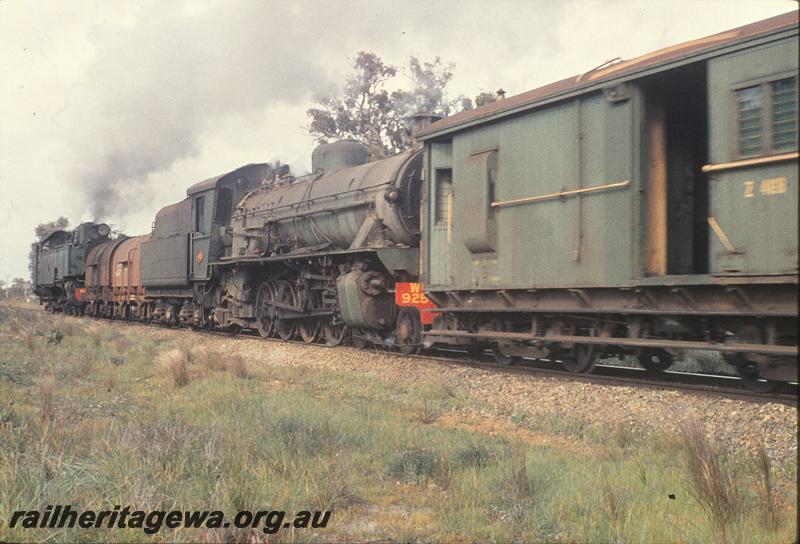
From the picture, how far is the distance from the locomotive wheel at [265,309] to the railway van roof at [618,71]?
746cm

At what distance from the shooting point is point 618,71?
7.41 m

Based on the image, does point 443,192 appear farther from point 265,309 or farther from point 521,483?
point 265,309

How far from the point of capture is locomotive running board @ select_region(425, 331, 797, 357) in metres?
6.09

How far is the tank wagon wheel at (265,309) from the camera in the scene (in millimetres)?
16141

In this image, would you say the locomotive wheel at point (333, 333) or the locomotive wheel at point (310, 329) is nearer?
the locomotive wheel at point (333, 333)

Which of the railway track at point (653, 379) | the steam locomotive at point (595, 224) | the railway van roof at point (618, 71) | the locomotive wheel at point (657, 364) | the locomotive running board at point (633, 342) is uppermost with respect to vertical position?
→ the railway van roof at point (618, 71)

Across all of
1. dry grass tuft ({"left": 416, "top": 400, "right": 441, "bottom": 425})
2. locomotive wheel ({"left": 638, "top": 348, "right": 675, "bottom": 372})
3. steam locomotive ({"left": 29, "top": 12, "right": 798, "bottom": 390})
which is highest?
steam locomotive ({"left": 29, "top": 12, "right": 798, "bottom": 390})

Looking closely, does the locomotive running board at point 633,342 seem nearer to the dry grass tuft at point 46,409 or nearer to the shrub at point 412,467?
the shrub at point 412,467

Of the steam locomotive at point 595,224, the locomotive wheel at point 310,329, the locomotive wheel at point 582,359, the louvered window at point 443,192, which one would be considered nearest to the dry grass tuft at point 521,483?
the steam locomotive at point 595,224

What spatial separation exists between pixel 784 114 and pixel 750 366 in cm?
276

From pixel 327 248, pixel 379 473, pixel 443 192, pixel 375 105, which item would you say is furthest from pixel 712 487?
pixel 375 105

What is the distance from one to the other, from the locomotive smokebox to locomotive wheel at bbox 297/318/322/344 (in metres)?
3.64

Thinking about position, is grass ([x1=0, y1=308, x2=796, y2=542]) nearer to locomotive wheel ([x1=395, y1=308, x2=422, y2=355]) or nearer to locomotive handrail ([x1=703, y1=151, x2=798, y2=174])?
locomotive handrail ([x1=703, y1=151, x2=798, y2=174])

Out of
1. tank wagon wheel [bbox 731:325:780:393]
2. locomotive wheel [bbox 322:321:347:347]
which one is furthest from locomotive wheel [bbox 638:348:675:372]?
locomotive wheel [bbox 322:321:347:347]
